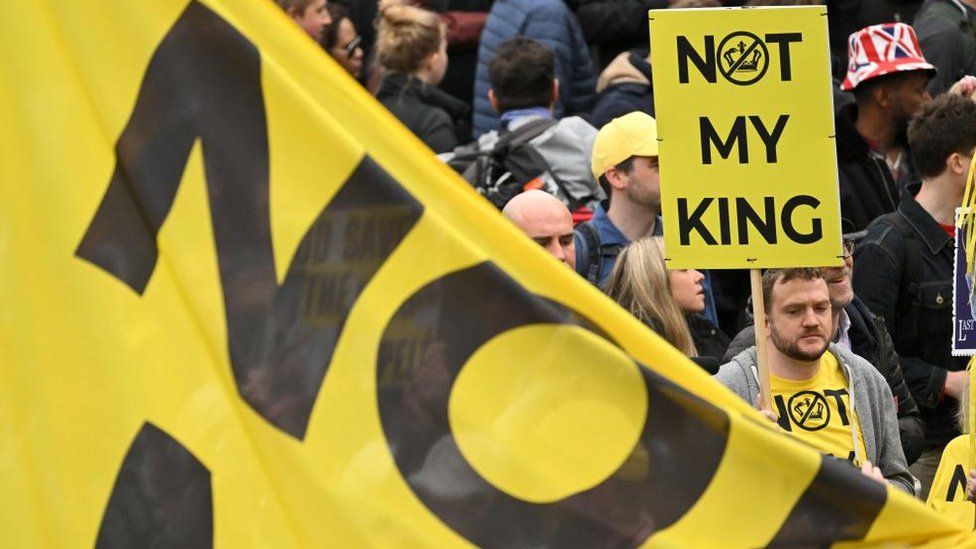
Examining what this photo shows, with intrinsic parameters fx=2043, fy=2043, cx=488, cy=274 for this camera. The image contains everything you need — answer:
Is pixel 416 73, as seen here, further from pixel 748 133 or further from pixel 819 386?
pixel 748 133

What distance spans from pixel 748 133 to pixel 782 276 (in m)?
1.21

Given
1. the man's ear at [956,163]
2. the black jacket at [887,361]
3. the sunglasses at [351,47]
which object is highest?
the sunglasses at [351,47]

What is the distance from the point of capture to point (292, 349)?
3594 mm

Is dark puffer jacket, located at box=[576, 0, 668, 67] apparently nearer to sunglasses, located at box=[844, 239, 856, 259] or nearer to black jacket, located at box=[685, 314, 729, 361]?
sunglasses, located at box=[844, 239, 856, 259]

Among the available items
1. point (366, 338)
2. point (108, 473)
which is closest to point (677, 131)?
point (366, 338)

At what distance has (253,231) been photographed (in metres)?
3.64

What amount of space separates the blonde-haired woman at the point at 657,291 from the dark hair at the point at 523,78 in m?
1.59

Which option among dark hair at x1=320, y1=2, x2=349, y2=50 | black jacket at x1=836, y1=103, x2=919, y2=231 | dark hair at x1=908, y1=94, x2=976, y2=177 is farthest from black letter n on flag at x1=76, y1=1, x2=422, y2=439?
dark hair at x1=320, y1=2, x2=349, y2=50

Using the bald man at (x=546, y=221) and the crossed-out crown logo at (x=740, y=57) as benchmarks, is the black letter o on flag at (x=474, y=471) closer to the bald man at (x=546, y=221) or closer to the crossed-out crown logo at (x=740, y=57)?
the crossed-out crown logo at (x=740, y=57)

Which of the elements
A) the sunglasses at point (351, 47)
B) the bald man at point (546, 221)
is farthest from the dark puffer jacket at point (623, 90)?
the bald man at point (546, 221)

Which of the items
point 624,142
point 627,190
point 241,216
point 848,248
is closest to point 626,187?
point 627,190

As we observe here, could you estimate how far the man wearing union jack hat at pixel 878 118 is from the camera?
839cm

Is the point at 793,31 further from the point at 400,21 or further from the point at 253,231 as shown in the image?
the point at 400,21

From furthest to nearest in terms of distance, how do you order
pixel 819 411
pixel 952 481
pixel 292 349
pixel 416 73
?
1. pixel 416 73
2. pixel 819 411
3. pixel 952 481
4. pixel 292 349
